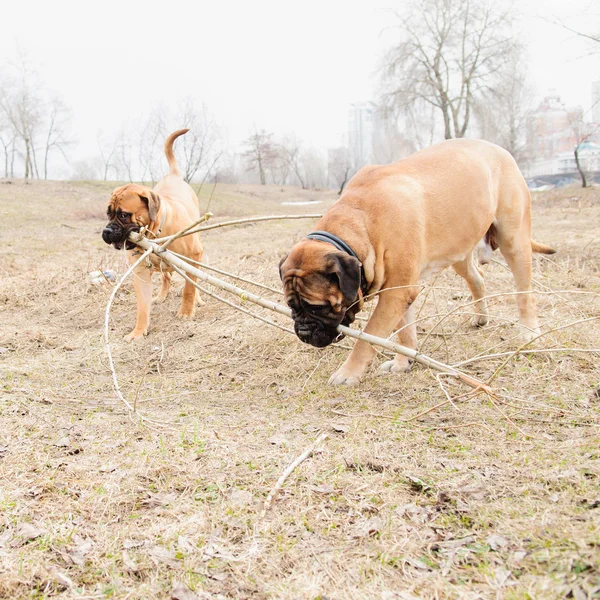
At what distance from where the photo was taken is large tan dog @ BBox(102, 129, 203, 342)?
5.79 metres

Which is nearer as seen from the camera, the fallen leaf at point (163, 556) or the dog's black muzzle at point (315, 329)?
the fallen leaf at point (163, 556)

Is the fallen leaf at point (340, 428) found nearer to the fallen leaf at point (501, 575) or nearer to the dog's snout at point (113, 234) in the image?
the fallen leaf at point (501, 575)

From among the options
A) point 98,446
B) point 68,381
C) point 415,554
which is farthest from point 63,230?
point 415,554

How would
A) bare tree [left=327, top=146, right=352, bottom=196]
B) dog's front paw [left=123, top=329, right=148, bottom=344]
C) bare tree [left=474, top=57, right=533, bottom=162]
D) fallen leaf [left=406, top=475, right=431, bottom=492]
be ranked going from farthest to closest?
bare tree [left=327, top=146, right=352, bottom=196], bare tree [left=474, top=57, right=533, bottom=162], dog's front paw [left=123, top=329, right=148, bottom=344], fallen leaf [left=406, top=475, right=431, bottom=492]

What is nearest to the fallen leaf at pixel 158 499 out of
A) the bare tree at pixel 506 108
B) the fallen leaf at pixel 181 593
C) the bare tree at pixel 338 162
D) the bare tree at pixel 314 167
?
the fallen leaf at pixel 181 593

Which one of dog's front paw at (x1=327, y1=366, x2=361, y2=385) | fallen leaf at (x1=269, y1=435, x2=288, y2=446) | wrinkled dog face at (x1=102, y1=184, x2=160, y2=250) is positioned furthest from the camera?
wrinkled dog face at (x1=102, y1=184, x2=160, y2=250)

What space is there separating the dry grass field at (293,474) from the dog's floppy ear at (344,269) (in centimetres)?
85

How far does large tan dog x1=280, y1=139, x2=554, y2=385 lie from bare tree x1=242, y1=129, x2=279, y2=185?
68.5m

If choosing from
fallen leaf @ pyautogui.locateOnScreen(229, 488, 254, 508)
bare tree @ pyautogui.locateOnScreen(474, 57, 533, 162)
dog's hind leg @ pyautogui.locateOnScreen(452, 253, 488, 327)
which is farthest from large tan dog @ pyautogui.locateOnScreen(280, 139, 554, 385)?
bare tree @ pyautogui.locateOnScreen(474, 57, 533, 162)

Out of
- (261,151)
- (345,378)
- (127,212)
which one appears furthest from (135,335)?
(261,151)

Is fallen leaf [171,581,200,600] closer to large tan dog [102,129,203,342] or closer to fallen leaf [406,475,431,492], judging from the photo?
fallen leaf [406,475,431,492]

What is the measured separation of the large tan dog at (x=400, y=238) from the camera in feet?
12.3

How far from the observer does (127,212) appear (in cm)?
582

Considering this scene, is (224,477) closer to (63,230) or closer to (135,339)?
(135,339)
